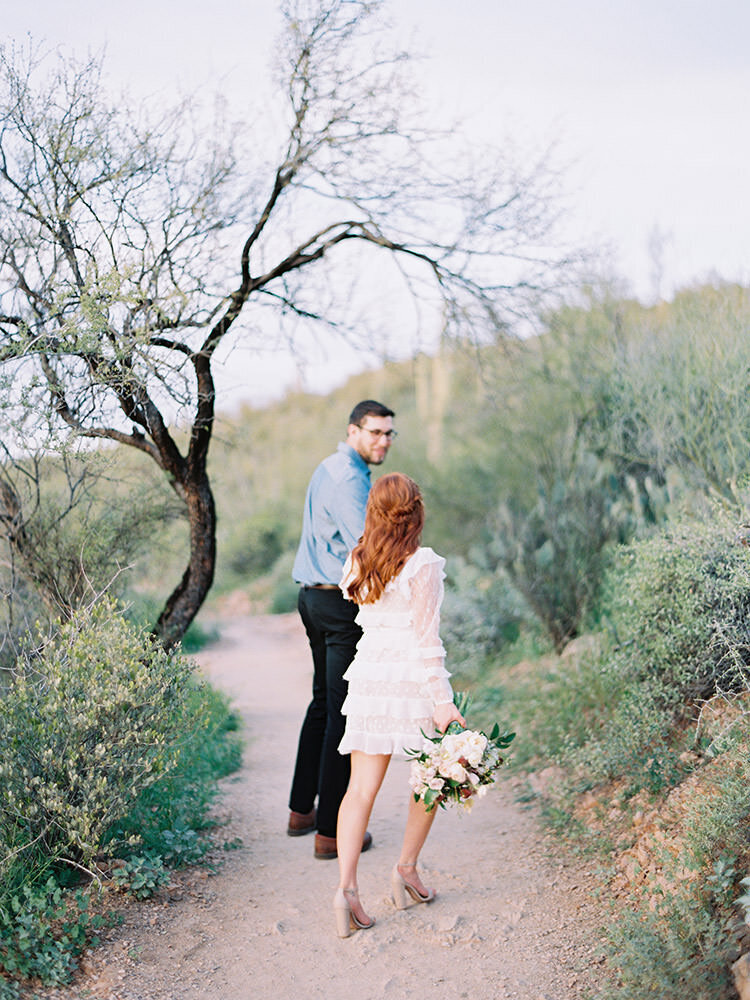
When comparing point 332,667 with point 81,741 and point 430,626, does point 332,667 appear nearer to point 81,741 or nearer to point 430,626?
point 430,626

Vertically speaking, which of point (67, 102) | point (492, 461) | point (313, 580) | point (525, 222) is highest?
point (67, 102)

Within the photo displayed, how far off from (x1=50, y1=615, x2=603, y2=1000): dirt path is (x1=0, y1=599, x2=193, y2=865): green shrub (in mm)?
490

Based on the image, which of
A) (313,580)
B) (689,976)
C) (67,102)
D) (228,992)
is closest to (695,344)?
(313,580)

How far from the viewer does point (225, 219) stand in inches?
220

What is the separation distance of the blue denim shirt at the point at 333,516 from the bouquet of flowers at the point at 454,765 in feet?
3.51

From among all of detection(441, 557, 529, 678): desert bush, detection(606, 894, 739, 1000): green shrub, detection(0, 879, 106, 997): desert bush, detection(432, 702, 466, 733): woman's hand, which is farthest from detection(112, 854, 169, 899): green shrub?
detection(441, 557, 529, 678): desert bush

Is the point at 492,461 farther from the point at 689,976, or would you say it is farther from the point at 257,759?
the point at 689,976

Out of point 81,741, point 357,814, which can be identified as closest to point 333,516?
point 357,814

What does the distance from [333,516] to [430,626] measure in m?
0.99

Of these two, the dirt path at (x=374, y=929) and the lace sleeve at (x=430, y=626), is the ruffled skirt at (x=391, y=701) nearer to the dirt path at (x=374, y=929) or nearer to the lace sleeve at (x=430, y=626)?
the lace sleeve at (x=430, y=626)

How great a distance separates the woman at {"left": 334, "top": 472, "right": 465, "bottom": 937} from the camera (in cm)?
352

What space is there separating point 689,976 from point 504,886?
141 centimetres

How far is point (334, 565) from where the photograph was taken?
4.33 metres

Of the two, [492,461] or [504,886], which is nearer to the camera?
[504,886]
